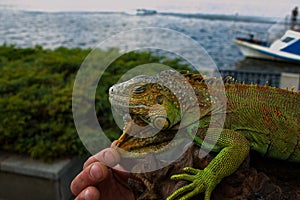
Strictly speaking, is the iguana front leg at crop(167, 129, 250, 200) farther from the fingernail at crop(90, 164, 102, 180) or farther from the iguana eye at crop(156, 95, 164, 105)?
the fingernail at crop(90, 164, 102, 180)

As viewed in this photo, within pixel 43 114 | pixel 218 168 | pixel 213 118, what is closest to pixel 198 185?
pixel 218 168

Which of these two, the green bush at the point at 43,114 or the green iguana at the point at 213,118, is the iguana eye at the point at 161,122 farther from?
the green bush at the point at 43,114

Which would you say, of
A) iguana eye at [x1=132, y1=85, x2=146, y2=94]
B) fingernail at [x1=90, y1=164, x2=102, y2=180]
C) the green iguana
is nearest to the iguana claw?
the green iguana

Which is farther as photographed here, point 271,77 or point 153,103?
point 271,77

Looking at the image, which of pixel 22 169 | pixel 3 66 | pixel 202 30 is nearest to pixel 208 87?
pixel 22 169

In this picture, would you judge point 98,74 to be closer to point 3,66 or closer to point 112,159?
point 3,66

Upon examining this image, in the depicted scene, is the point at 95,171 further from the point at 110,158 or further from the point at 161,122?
the point at 161,122

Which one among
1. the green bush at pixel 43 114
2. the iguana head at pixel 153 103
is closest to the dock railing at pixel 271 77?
the green bush at pixel 43 114
